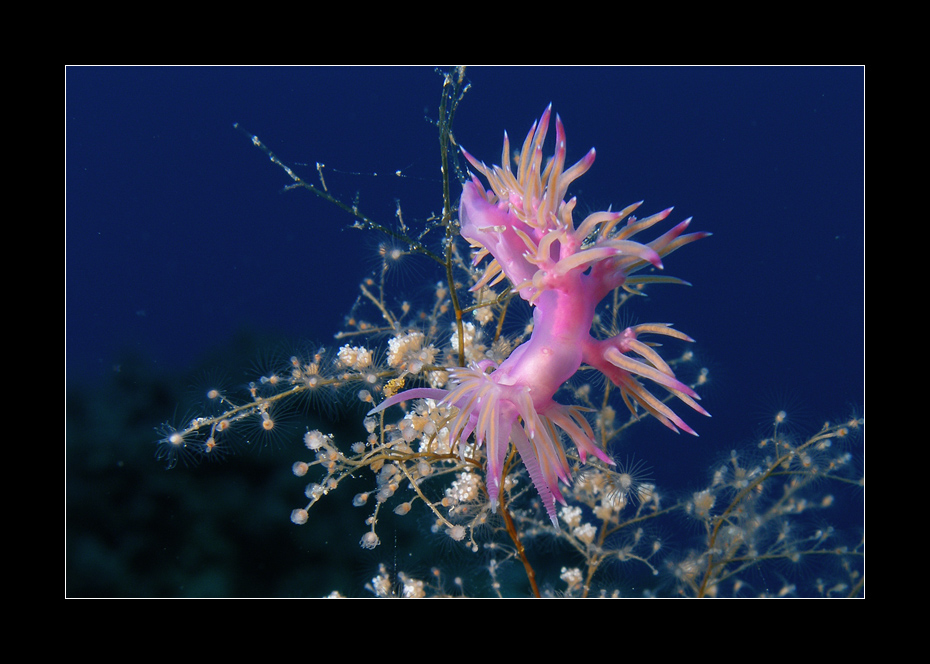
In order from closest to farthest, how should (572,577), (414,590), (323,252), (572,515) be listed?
(414,590), (572,515), (572,577), (323,252)

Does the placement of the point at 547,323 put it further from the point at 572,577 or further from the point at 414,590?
the point at 572,577

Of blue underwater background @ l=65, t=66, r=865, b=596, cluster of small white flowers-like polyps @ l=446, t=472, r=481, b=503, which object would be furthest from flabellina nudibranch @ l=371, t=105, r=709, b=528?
blue underwater background @ l=65, t=66, r=865, b=596

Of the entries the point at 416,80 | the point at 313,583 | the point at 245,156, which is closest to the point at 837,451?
the point at 313,583

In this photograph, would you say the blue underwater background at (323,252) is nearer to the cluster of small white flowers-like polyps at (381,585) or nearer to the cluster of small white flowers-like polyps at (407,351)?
the cluster of small white flowers-like polyps at (381,585)

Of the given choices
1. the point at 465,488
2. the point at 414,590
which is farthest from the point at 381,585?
the point at 465,488

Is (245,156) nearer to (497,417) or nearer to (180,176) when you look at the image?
(180,176)

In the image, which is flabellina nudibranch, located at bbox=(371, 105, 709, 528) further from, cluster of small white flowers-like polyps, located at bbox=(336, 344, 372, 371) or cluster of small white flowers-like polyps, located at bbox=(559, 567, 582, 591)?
cluster of small white flowers-like polyps, located at bbox=(559, 567, 582, 591)
